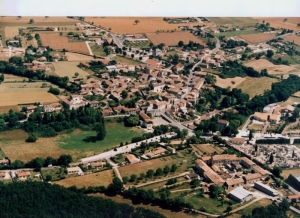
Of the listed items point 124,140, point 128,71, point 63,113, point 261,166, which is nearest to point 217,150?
point 261,166

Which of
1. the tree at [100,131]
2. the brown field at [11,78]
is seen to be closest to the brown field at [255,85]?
the tree at [100,131]

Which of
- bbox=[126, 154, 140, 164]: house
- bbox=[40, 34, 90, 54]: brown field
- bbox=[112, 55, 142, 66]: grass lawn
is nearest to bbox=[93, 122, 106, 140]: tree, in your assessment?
bbox=[126, 154, 140, 164]: house

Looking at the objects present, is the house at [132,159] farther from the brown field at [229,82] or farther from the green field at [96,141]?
the brown field at [229,82]

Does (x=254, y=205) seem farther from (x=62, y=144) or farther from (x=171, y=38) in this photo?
(x=171, y=38)

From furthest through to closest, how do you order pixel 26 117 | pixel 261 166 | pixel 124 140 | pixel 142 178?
pixel 26 117
pixel 124 140
pixel 261 166
pixel 142 178

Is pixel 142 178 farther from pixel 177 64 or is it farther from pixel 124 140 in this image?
pixel 177 64
